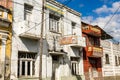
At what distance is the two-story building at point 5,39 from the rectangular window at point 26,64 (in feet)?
4.44

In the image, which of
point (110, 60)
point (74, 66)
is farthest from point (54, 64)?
point (110, 60)

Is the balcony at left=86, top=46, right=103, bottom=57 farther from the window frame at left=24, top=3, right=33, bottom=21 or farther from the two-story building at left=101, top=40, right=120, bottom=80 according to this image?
the window frame at left=24, top=3, right=33, bottom=21

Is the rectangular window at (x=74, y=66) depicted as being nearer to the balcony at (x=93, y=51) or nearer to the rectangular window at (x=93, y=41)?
the balcony at (x=93, y=51)

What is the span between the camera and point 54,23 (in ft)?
64.6

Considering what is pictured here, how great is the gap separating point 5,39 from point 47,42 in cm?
465

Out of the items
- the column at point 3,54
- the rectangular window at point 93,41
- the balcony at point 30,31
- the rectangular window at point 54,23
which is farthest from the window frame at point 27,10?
the rectangular window at point 93,41

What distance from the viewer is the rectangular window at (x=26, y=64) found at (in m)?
15.5

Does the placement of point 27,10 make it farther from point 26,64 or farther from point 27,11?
point 26,64

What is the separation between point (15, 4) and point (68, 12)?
721cm

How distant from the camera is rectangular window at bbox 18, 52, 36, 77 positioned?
15497 mm

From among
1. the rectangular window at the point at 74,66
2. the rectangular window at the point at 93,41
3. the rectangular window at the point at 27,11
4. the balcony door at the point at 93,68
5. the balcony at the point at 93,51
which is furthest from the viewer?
the rectangular window at the point at 93,41

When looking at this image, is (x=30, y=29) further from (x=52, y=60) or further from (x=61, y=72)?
(x=61, y=72)

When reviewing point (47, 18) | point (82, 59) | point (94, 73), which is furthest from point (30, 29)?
point (94, 73)

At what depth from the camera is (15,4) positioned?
50.8ft
